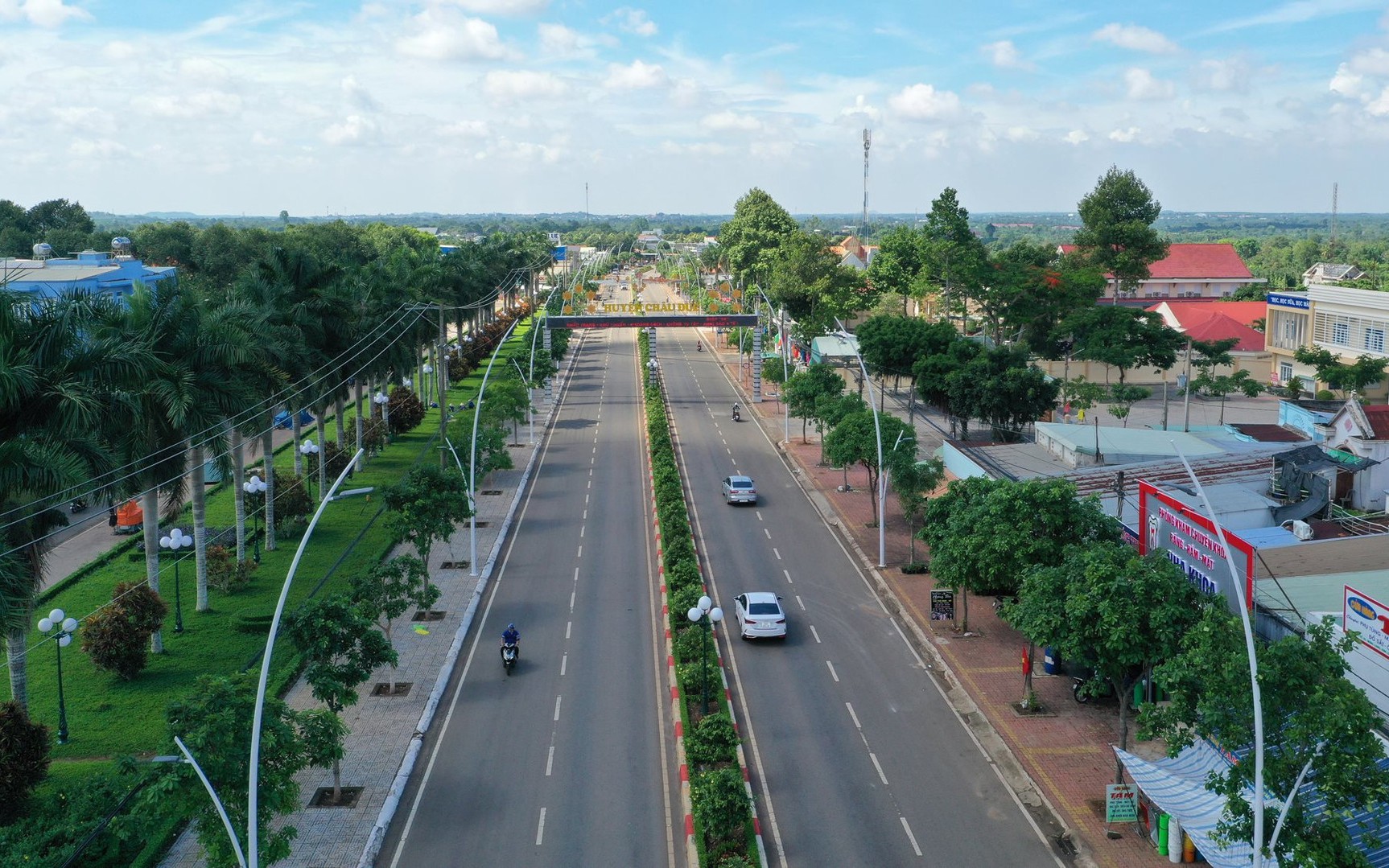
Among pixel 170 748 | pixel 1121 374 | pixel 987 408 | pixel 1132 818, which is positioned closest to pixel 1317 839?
pixel 1132 818

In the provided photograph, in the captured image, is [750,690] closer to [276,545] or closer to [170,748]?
[170,748]

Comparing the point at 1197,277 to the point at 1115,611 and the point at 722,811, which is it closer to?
the point at 1115,611

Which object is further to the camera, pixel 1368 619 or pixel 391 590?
pixel 391 590

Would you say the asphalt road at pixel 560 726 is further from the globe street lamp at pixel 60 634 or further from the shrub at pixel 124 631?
the globe street lamp at pixel 60 634

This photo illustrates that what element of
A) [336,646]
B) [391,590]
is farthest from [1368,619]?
[391,590]

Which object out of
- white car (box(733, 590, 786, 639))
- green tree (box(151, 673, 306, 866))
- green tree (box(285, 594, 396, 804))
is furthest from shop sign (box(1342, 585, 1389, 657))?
green tree (box(285, 594, 396, 804))

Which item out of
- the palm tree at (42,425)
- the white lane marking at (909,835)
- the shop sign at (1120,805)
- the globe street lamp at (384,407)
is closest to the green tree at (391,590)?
the palm tree at (42,425)

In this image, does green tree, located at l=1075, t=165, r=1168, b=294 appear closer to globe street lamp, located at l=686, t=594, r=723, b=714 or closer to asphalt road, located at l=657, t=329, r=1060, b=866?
asphalt road, located at l=657, t=329, r=1060, b=866
